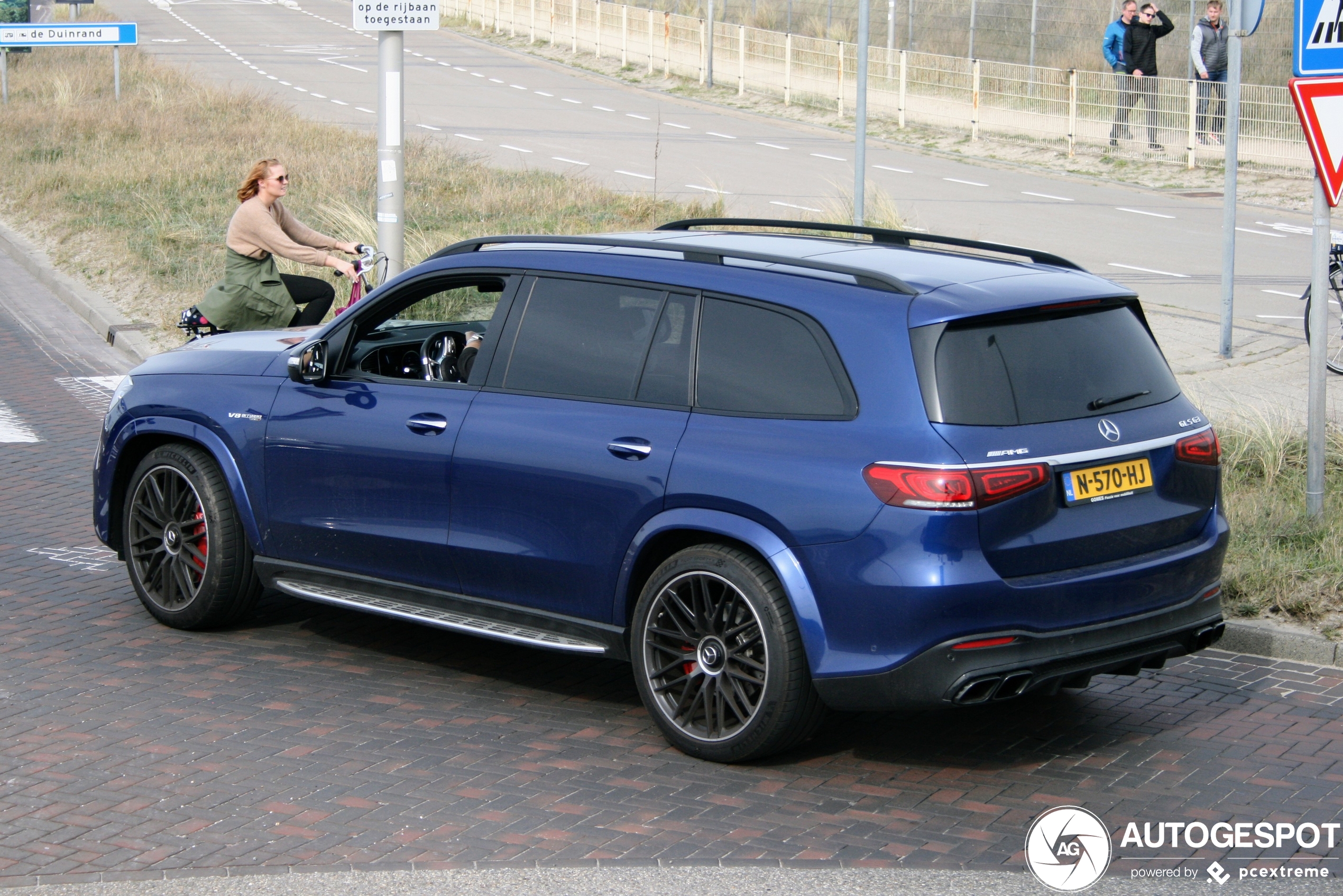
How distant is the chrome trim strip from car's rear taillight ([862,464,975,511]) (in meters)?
0.01

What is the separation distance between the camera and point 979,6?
37.3 m

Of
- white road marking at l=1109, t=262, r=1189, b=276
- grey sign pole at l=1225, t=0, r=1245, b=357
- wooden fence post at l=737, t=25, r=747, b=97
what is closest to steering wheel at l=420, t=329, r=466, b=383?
grey sign pole at l=1225, t=0, r=1245, b=357

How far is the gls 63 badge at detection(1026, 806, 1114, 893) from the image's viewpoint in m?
4.70

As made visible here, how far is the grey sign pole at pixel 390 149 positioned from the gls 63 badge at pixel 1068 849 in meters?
7.34

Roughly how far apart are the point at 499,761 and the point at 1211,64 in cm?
2275

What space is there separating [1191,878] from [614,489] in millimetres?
2281

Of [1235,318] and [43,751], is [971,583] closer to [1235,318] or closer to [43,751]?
[43,751]

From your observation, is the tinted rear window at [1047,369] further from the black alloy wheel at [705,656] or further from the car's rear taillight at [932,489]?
the black alloy wheel at [705,656]

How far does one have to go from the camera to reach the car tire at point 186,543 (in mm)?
7023

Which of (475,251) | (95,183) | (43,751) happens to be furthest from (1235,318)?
(95,183)

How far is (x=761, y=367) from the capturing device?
560 cm

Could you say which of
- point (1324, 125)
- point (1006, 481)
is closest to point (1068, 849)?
→ point (1006, 481)

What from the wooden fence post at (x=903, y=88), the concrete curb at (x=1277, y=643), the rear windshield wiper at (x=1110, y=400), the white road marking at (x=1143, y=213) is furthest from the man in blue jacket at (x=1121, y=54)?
the rear windshield wiper at (x=1110, y=400)

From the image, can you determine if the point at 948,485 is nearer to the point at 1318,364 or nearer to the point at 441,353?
the point at 441,353
